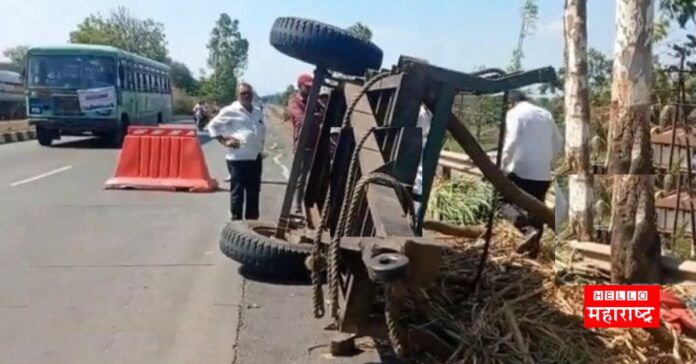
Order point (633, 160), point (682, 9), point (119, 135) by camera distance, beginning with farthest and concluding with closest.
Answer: point (119, 135)
point (682, 9)
point (633, 160)

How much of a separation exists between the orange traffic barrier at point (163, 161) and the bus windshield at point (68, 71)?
878 centimetres

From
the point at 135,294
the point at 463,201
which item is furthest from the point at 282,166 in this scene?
the point at 135,294

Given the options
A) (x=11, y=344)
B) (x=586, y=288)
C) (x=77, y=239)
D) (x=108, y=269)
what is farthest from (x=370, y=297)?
(x=77, y=239)

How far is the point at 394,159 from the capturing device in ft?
13.4

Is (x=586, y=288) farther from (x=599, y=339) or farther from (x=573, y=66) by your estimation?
(x=573, y=66)

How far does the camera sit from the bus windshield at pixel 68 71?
20.7m

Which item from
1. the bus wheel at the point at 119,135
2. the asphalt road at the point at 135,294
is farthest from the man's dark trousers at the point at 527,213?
the bus wheel at the point at 119,135

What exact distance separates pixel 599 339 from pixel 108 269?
14.0 feet

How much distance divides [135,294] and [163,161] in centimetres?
727

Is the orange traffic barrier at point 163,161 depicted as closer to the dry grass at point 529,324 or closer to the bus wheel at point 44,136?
the dry grass at point 529,324

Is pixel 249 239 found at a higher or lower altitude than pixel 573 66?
lower

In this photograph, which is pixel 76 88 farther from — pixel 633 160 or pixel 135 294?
pixel 633 160

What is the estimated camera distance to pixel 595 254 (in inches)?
176

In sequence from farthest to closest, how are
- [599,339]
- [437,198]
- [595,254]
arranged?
[437,198]
[595,254]
[599,339]
